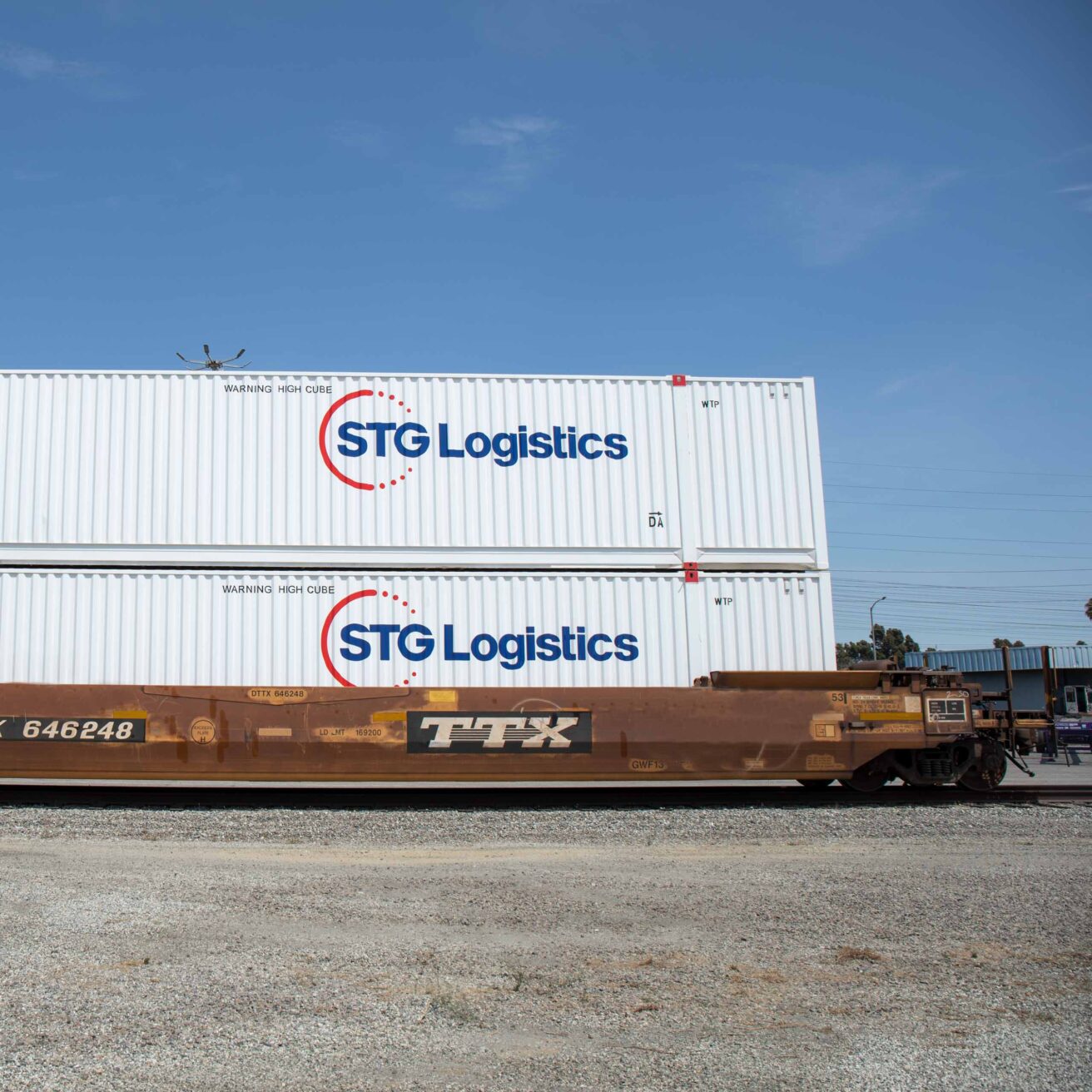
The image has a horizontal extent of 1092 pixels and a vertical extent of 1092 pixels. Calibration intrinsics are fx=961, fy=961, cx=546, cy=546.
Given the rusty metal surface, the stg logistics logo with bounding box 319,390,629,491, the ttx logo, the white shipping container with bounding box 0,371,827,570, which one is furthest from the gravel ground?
the stg logistics logo with bounding box 319,390,629,491

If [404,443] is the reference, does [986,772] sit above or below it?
below

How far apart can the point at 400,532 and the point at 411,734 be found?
8.65ft

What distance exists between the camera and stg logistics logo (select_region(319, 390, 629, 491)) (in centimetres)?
1251

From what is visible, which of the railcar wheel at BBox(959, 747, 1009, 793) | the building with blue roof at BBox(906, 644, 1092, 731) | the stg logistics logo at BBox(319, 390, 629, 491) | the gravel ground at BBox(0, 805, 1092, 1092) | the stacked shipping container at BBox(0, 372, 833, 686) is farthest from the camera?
the building with blue roof at BBox(906, 644, 1092, 731)

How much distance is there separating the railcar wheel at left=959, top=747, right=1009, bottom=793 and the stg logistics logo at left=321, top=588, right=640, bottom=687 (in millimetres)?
4632

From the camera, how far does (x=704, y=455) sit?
12.9 m

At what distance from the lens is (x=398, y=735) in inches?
441

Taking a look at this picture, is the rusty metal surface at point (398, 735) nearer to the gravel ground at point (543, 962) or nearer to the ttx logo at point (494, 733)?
the ttx logo at point (494, 733)

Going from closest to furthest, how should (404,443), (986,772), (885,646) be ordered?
(986,772) → (404,443) → (885,646)

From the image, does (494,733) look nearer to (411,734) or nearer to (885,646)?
(411,734)

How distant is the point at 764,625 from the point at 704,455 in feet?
7.90

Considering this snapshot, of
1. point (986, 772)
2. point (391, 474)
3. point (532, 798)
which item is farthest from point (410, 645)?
point (986, 772)

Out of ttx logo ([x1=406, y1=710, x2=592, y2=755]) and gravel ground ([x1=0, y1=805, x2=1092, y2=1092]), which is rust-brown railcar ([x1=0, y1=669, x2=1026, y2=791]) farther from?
gravel ground ([x1=0, y1=805, x2=1092, y2=1092])

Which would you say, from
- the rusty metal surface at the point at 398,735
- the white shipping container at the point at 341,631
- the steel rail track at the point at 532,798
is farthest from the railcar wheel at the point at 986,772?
the white shipping container at the point at 341,631
